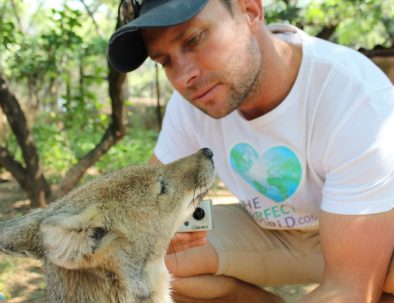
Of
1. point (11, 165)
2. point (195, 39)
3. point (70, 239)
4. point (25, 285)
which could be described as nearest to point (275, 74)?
point (195, 39)

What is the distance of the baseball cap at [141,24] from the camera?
2.25m

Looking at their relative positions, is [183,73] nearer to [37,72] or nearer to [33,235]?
[33,235]

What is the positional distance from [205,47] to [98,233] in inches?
44.7

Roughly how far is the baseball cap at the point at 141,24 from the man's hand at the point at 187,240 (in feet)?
3.37

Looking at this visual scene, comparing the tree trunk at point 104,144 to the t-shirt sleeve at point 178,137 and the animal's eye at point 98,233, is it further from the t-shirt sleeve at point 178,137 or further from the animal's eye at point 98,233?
the animal's eye at point 98,233

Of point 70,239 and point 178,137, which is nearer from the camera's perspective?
point 70,239

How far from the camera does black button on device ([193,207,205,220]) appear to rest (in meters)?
2.54

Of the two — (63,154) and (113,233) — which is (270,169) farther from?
(63,154)

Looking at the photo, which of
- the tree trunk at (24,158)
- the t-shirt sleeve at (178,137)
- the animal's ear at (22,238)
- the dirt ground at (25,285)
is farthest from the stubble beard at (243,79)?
the tree trunk at (24,158)

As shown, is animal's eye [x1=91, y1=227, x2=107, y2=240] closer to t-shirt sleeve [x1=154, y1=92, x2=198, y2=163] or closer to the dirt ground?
t-shirt sleeve [x1=154, y1=92, x2=198, y2=163]

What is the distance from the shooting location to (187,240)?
2.66 m

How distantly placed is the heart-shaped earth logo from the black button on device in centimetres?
44

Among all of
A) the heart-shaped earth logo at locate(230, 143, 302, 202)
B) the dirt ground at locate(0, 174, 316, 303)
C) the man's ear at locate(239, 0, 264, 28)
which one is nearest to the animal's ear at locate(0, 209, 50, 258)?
the heart-shaped earth logo at locate(230, 143, 302, 202)

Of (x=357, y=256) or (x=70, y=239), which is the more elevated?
(x=70, y=239)
